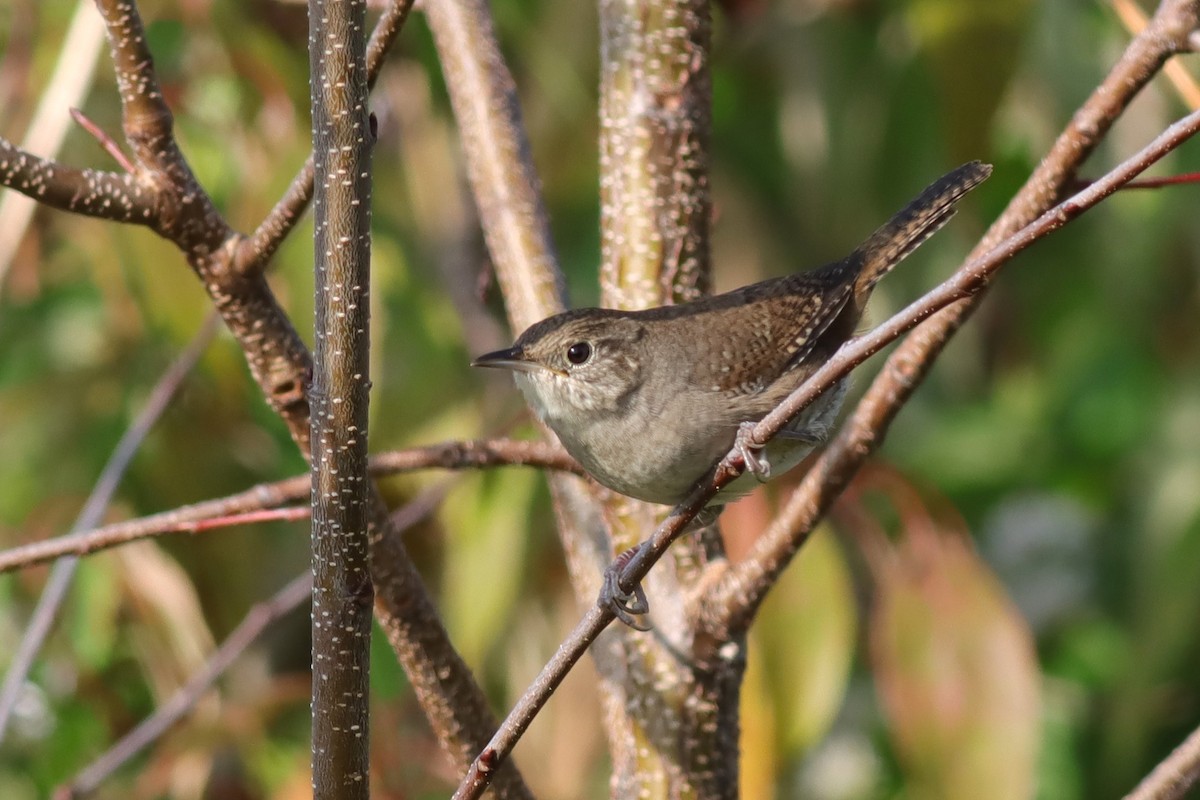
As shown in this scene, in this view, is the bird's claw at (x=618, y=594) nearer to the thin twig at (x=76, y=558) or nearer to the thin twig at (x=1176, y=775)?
the thin twig at (x=1176, y=775)

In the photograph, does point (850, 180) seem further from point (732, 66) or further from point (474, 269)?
point (474, 269)

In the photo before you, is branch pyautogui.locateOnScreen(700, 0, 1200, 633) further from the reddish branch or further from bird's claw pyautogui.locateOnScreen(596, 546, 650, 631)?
the reddish branch

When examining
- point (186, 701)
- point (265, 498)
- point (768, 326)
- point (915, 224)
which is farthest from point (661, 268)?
point (186, 701)

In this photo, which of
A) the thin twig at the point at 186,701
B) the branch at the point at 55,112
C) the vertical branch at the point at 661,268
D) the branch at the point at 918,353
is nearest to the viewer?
the branch at the point at 918,353

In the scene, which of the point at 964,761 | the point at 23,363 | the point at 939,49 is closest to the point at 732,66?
the point at 939,49

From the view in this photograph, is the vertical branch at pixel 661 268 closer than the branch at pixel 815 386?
No

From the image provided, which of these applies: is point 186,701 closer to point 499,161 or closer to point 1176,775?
point 499,161

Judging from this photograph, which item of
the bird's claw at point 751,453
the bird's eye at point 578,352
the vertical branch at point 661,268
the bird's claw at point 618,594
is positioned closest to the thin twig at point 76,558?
the bird's eye at point 578,352
